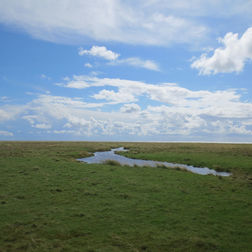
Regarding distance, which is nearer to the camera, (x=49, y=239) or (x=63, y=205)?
(x=49, y=239)

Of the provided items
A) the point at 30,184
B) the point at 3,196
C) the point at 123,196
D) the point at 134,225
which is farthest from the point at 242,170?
the point at 3,196

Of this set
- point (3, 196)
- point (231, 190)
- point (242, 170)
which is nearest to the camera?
point (3, 196)

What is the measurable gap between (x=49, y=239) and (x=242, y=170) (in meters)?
29.4

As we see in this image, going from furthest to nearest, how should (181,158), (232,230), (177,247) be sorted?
(181,158) → (232,230) → (177,247)

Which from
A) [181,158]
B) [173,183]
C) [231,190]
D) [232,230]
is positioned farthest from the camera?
[181,158]

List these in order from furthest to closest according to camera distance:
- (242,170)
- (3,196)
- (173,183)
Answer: (242,170) → (173,183) → (3,196)

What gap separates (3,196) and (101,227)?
9018mm

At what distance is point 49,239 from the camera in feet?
30.8

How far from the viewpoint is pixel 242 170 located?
30188mm

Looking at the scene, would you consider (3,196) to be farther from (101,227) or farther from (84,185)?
(101,227)

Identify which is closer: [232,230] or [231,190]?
[232,230]

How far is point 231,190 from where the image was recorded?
60.1 ft

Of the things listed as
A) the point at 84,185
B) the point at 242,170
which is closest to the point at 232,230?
the point at 84,185

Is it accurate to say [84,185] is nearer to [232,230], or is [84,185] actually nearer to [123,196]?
[123,196]
